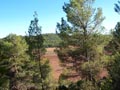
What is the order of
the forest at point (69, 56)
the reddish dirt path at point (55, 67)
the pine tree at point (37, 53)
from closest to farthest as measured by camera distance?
the forest at point (69, 56), the pine tree at point (37, 53), the reddish dirt path at point (55, 67)

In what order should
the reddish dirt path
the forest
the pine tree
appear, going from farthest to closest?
the reddish dirt path
the pine tree
the forest

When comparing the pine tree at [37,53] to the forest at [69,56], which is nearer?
the forest at [69,56]

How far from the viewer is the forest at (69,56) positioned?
96.0ft

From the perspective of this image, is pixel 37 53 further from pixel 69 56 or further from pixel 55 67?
pixel 55 67

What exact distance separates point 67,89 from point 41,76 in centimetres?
389

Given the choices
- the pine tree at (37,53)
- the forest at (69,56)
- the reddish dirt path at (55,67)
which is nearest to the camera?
the forest at (69,56)

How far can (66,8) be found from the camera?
102ft

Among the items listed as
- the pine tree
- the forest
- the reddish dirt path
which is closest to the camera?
the forest

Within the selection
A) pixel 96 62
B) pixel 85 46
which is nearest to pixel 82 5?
pixel 85 46

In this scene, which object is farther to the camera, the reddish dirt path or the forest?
the reddish dirt path

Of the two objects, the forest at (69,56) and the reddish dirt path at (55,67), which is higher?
the forest at (69,56)

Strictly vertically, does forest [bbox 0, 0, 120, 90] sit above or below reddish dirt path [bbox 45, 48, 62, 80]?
above

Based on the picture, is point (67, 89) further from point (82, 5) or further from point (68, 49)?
point (82, 5)

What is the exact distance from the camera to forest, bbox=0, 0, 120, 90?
29.3m
